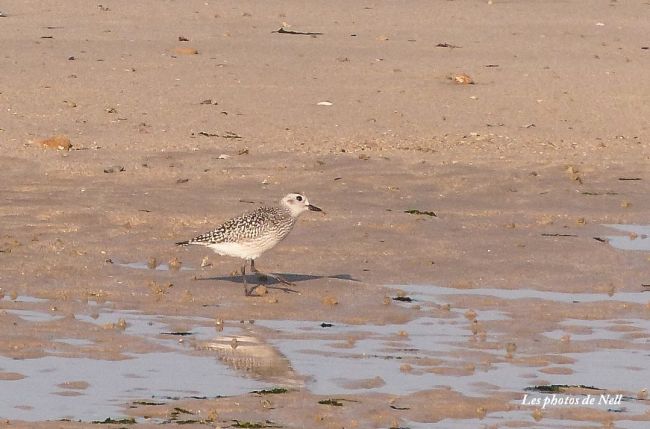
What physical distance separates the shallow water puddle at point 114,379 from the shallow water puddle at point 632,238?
5.83 meters

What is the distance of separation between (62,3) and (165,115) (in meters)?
8.55

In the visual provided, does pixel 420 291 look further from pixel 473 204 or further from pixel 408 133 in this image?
pixel 408 133

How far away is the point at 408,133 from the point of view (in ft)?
75.5

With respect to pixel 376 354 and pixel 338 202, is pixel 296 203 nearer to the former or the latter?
pixel 338 202

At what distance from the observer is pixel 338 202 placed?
760 inches

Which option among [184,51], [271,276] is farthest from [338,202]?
[184,51]

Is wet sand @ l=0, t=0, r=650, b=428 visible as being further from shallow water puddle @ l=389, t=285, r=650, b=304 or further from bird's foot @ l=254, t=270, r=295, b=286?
bird's foot @ l=254, t=270, r=295, b=286

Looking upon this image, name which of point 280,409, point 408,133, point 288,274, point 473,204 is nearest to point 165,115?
point 408,133

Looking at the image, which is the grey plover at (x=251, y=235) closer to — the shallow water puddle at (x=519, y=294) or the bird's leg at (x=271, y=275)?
the bird's leg at (x=271, y=275)

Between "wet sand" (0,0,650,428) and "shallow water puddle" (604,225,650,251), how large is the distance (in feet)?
0.40

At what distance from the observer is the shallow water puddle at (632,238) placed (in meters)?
17.5

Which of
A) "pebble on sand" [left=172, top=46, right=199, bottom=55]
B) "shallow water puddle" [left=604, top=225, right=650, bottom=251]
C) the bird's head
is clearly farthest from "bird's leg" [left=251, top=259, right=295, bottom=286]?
"pebble on sand" [left=172, top=46, right=199, bottom=55]

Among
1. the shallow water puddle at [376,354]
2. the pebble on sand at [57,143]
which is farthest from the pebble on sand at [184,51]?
the shallow water puddle at [376,354]

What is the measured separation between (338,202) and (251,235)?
3.89 m
